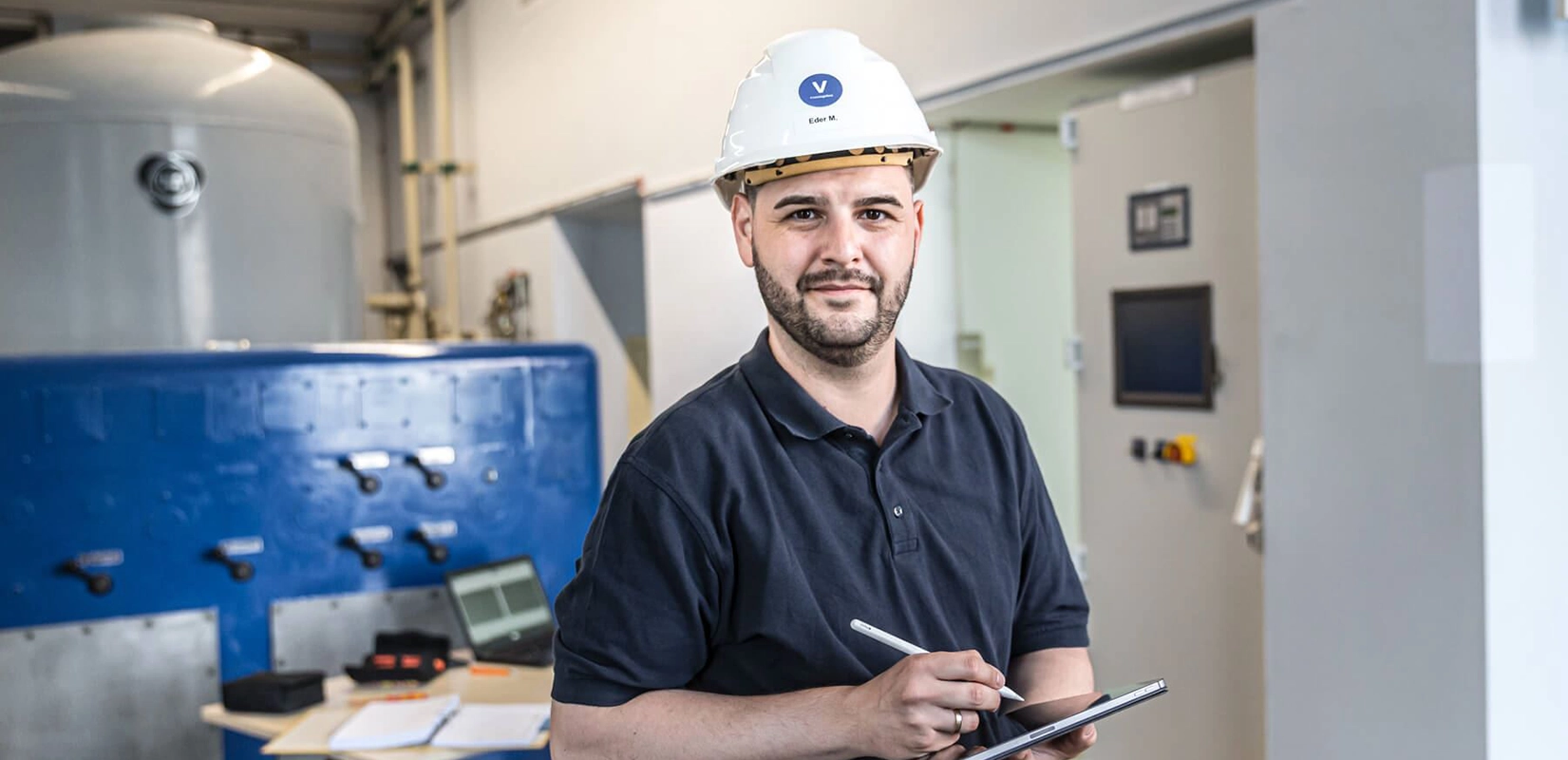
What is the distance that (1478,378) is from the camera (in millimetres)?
1979

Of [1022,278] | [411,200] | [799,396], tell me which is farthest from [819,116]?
[411,200]

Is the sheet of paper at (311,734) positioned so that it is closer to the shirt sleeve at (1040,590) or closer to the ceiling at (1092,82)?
the shirt sleeve at (1040,590)

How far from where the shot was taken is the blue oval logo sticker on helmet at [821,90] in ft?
3.89

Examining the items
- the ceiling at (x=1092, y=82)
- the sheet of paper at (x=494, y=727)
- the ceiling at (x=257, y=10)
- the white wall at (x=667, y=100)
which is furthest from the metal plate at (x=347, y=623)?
the ceiling at (x=257, y=10)

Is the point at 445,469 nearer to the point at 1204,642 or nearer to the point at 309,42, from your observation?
the point at 1204,642

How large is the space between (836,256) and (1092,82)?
2.10m

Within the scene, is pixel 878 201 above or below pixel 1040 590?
above

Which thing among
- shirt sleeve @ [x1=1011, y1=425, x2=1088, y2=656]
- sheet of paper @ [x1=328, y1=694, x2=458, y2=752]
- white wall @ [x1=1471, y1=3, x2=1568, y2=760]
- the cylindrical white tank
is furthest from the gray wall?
the cylindrical white tank

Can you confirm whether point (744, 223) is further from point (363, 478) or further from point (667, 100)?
point (667, 100)

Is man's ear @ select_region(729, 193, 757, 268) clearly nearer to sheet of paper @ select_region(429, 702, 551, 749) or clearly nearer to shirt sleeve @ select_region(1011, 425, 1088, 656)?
shirt sleeve @ select_region(1011, 425, 1088, 656)

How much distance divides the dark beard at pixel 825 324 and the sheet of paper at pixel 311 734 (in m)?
1.47

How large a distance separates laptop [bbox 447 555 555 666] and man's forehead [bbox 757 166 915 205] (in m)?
1.80

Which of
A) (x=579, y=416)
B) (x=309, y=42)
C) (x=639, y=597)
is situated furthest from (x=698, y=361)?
(x=309, y=42)

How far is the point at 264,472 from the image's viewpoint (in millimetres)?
2797
